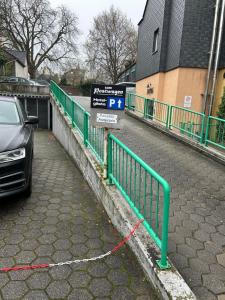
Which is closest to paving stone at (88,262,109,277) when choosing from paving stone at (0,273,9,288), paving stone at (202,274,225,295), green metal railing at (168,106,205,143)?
paving stone at (0,273,9,288)

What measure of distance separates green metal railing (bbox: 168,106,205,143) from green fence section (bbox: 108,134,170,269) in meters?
4.07

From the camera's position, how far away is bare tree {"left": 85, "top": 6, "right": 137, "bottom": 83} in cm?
3372

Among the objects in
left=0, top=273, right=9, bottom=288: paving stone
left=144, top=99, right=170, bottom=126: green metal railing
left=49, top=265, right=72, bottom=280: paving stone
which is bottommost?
left=0, top=273, right=9, bottom=288: paving stone

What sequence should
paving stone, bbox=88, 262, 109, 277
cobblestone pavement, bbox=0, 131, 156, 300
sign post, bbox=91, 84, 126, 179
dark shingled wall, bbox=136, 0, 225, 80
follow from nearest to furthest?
cobblestone pavement, bbox=0, 131, 156, 300, paving stone, bbox=88, 262, 109, 277, sign post, bbox=91, 84, 126, 179, dark shingled wall, bbox=136, 0, 225, 80

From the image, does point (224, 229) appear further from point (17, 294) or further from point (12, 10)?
point (12, 10)

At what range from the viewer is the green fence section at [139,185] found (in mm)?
2712

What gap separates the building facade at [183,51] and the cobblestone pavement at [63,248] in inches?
357

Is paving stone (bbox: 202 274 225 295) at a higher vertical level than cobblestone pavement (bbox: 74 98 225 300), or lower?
lower

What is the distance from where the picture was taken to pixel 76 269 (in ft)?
9.47

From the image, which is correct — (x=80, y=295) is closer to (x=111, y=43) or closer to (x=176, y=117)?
(x=176, y=117)

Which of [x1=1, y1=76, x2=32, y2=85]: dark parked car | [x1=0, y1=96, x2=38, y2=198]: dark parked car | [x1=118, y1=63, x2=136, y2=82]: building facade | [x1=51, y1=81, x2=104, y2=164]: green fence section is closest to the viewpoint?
[x1=0, y1=96, x2=38, y2=198]: dark parked car

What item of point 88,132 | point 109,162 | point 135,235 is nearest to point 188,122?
point 88,132

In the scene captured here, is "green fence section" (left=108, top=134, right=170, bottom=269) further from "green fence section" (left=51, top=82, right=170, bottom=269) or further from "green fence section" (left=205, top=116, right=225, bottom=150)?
"green fence section" (left=205, top=116, right=225, bottom=150)

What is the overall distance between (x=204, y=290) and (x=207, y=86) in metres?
11.3
